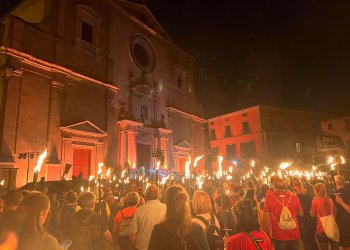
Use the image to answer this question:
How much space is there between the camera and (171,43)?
27.5 meters

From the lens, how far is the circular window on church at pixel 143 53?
2364cm

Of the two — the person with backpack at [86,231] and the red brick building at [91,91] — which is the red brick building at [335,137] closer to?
the red brick building at [91,91]

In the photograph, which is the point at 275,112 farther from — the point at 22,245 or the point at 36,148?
the point at 22,245

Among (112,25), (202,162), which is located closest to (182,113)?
(202,162)

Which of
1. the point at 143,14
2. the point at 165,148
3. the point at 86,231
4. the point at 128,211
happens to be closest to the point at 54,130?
the point at 165,148

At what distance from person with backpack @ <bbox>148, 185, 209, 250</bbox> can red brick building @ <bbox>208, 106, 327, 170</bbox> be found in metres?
33.0

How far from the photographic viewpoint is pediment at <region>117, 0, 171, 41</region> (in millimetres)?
23648

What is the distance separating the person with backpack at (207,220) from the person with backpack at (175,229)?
0.49 m

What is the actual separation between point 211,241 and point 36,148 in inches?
530

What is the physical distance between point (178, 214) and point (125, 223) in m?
2.37

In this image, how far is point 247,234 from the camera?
3.15 metres

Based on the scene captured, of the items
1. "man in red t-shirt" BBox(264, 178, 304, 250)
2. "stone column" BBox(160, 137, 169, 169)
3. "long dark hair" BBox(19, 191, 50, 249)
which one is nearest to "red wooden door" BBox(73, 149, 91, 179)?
"stone column" BBox(160, 137, 169, 169)

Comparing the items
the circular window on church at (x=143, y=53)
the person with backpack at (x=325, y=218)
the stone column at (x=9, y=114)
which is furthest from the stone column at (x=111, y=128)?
the person with backpack at (x=325, y=218)

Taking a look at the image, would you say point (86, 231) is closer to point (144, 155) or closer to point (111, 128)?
point (111, 128)
